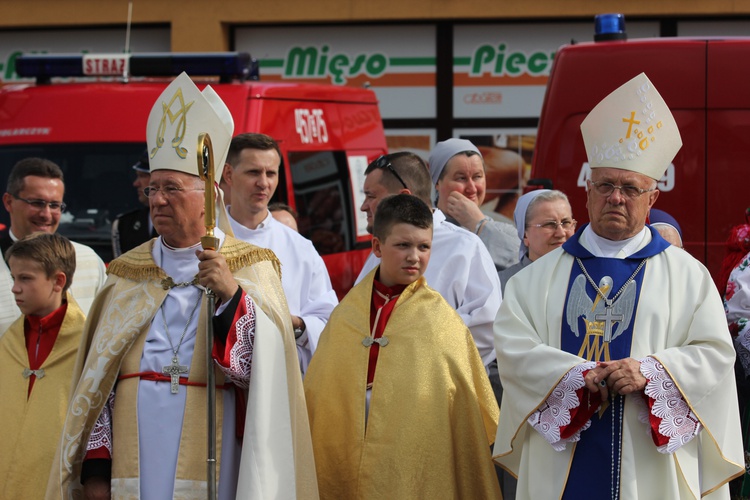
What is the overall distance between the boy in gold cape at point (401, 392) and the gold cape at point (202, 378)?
28 cm

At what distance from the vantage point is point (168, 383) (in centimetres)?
498

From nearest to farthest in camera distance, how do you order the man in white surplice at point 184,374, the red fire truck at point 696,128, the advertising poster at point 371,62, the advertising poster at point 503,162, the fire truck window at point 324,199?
the man in white surplice at point 184,374 → the red fire truck at point 696,128 → the fire truck window at point 324,199 → the advertising poster at point 503,162 → the advertising poster at point 371,62

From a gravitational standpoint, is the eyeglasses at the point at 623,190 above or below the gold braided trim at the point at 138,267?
above

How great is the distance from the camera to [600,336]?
4938 millimetres

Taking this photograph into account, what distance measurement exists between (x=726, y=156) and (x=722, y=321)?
2.92 metres

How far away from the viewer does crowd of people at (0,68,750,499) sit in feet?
15.8

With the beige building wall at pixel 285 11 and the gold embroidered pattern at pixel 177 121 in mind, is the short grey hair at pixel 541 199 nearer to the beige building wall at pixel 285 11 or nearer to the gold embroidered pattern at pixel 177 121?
the gold embroidered pattern at pixel 177 121

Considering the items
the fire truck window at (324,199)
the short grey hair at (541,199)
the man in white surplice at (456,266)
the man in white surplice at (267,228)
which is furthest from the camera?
the fire truck window at (324,199)

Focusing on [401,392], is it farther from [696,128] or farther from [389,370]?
[696,128]

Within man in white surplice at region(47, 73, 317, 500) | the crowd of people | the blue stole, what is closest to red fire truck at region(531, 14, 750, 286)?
the crowd of people

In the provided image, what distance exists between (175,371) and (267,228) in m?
1.52

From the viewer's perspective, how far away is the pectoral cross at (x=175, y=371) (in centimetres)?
495

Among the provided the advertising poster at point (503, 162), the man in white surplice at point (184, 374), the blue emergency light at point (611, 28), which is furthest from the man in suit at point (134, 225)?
the advertising poster at point (503, 162)

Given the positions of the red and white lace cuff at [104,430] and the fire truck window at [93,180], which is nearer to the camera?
the red and white lace cuff at [104,430]
